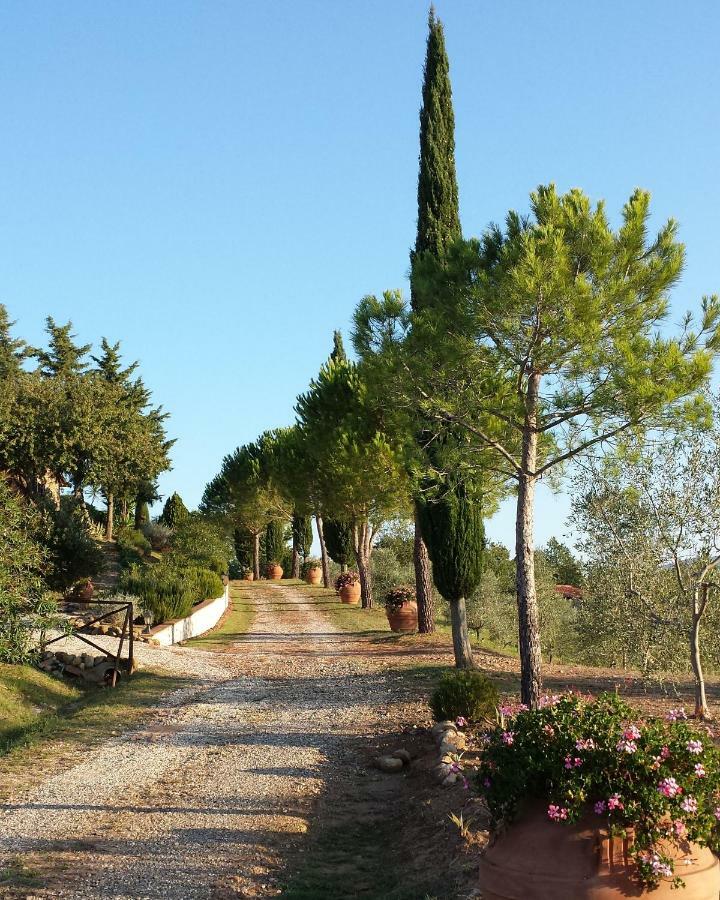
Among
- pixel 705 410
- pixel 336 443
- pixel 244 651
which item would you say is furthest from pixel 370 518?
pixel 705 410

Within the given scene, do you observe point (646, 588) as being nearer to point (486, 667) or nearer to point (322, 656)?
point (486, 667)

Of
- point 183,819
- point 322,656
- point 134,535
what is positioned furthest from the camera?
point 134,535

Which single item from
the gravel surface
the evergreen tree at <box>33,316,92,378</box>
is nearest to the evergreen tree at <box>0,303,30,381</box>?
the evergreen tree at <box>33,316,92,378</box>

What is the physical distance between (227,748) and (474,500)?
7674 mm

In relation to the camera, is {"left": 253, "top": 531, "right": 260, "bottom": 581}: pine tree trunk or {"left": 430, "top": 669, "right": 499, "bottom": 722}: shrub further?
{"left": 253, "top": 531, "right": 260, "bottom": 581}: pine tree trunk

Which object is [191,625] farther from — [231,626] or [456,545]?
[456,545]

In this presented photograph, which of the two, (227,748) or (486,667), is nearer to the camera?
(227,748)

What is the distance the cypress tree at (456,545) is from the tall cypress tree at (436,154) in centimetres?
536

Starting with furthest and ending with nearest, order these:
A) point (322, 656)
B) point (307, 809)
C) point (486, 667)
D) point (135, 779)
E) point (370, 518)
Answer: point (370, 518) → point (322, 656) → point (486, 667) → point (135, 779) → point (307, 809)

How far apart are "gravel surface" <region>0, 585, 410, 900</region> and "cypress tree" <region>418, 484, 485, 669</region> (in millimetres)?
2171

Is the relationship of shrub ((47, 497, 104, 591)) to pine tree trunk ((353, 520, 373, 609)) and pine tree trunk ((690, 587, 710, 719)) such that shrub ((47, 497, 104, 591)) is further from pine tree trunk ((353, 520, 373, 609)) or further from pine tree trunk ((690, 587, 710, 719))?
pine tree trunk ((690, 587, 710, 719))

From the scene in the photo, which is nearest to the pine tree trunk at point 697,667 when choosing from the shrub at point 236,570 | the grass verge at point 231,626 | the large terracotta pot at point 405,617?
the large terracotta pot at point 405,617

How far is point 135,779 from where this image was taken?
923 cm

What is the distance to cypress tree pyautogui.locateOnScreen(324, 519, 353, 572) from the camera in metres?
40.8
